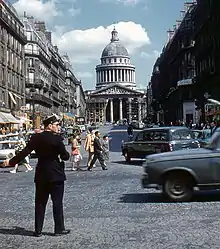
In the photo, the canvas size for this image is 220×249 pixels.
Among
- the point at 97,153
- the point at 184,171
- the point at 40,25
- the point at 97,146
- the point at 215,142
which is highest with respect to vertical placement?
the point at 40,25

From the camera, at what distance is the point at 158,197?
12102 millimetres

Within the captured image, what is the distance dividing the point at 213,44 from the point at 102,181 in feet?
131

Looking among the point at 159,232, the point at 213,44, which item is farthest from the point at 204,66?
the point at 159,232

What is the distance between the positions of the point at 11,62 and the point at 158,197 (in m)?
53.6

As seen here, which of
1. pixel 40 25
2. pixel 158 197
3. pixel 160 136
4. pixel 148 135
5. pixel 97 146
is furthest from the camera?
pixel 40 25

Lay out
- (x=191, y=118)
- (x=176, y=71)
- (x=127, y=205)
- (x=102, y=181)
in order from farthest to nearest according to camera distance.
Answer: (x=176, y=71), (x=191, y=118), (x=102, y=181), (x=127, y=205)

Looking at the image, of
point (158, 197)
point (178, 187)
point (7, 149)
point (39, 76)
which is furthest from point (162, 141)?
point (39, 76)

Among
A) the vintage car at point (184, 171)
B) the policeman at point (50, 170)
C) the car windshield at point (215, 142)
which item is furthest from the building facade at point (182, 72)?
the policeman at point (50, 170)

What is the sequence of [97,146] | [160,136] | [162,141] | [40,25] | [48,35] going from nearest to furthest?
[162,141]
[160,136]
[97,146]
[40,25]
[48,35]

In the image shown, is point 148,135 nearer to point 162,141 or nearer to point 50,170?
point 162,141

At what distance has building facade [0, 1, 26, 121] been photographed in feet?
191

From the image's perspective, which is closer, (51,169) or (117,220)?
(51,169)

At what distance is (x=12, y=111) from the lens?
6178cm

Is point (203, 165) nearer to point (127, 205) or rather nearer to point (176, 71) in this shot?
point (127, 205)
